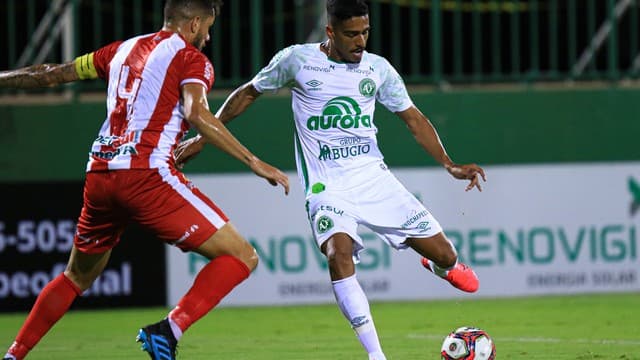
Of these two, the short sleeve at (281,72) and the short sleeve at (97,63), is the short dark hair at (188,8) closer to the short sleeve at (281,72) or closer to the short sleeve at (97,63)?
the short sleeve at (97,63)

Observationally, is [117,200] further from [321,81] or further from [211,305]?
[321,81]

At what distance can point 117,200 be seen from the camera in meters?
7.01

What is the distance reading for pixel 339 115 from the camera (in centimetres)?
803

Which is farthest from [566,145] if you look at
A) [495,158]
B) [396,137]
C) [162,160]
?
A: [162,160]

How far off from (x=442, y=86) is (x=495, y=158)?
1.01 meters

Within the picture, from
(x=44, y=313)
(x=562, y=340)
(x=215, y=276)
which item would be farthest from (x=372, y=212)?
(x=562, y=340)

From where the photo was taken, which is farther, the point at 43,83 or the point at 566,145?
the point at 566,145

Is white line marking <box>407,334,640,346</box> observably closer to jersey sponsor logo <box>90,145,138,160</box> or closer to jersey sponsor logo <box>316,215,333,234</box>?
jersey sponsor logo <box>316,215,333,234</box>

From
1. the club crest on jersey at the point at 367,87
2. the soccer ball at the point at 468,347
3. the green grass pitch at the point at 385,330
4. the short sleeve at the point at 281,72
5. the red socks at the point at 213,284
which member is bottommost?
the green grass pitch at the point at 385,330

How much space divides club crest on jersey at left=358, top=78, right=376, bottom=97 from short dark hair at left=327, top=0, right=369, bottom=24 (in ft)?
1.45

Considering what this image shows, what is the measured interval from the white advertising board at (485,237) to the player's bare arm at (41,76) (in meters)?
5.59

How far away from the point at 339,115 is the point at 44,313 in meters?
2.23

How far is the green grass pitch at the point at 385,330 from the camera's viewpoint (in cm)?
905

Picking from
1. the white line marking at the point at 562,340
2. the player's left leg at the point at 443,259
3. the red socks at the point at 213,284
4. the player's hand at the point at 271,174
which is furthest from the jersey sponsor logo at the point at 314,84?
the white line marking at the point at 562,340
